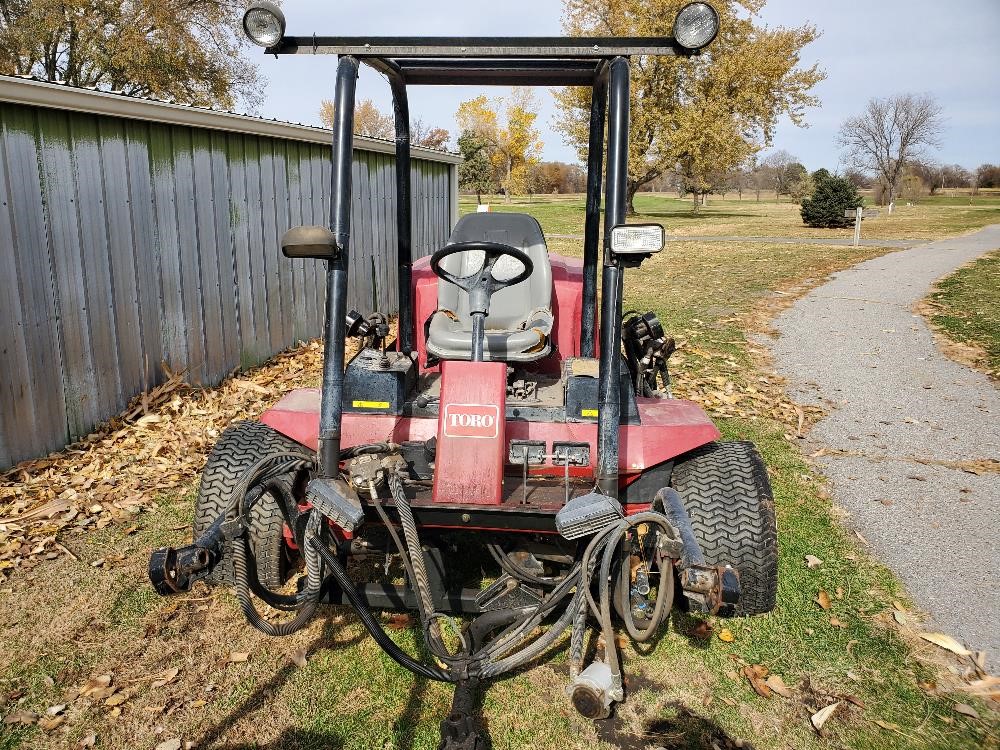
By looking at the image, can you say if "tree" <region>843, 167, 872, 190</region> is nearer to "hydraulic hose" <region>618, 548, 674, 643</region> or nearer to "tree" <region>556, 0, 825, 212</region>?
"tree" <region>556, 0, 825, 212</region>

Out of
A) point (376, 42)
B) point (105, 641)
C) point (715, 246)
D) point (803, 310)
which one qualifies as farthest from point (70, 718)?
point (715, 246)

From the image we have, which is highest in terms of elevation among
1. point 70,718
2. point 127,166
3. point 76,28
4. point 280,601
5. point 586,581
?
point 76,28

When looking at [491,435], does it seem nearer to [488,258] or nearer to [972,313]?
[488,258]

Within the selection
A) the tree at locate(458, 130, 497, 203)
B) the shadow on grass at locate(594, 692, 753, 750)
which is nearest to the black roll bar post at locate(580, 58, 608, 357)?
the shadow on grass at locate(594, 692, 753, 750)

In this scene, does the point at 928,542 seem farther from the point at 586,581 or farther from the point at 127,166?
the point at 127,166

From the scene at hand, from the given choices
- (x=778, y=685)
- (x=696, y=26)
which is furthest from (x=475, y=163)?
(x=778, y=685)

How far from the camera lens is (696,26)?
2.79 metres

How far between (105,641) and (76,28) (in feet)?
68.4

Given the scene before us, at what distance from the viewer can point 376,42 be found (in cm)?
301

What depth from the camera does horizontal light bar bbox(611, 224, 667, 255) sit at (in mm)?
2656

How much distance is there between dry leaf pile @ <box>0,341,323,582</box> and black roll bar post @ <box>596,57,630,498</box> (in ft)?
9.92

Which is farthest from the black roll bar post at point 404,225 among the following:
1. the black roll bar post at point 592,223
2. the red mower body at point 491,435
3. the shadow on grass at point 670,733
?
the shadow on grass at point 670,733

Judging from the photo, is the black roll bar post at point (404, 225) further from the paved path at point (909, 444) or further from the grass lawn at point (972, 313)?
the grass lawn at point (972, 313)

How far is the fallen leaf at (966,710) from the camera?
2.79 metres
